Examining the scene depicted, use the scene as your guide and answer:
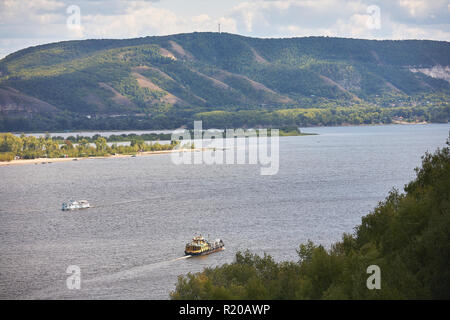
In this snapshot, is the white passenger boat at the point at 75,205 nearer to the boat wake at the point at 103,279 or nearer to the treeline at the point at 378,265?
the boat wake at the point at 103,279

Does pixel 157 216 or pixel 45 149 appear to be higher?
pixel 45 149

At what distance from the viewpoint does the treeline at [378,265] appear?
2486 cm

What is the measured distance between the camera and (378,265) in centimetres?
2695

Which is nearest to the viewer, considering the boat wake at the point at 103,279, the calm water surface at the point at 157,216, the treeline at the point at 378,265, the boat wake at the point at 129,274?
the treeline at the point at 378,265

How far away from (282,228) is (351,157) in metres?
75.0

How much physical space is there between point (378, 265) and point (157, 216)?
40.7 meters

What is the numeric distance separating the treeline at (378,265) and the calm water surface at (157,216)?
367 inches

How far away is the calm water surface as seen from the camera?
4288 cm

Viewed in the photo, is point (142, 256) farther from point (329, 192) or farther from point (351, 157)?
point (351, 157)

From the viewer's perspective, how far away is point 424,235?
26.7m

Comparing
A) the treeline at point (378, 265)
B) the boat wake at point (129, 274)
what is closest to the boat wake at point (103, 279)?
the boat wake at point (129, 274)

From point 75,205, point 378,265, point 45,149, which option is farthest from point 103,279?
point 45,149

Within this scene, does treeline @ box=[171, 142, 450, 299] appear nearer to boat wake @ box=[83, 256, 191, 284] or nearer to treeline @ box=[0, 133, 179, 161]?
boat wake @ box=[83, 256, 191, 284]

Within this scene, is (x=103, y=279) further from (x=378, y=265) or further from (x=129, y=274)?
(x=378, y=265)
